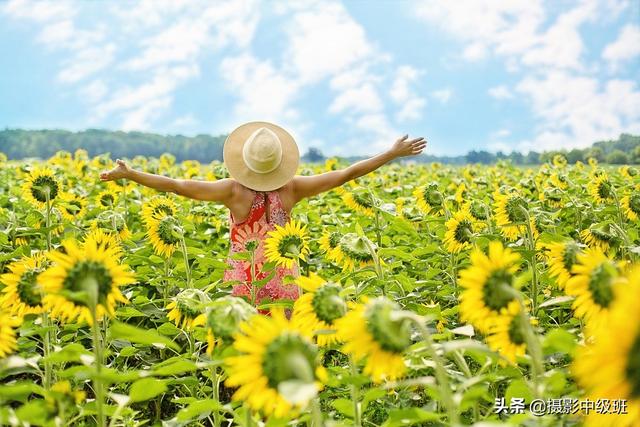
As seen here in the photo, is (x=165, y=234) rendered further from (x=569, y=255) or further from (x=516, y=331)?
(x=516, y=331)

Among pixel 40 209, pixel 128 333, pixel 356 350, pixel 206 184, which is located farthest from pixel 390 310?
pixel 40 209

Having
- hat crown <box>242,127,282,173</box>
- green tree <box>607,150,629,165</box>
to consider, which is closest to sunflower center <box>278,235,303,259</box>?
hat crown <box>242,127,282,173</box>

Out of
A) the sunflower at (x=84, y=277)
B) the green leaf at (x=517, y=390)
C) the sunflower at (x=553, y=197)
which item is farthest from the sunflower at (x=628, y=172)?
the sunflower at (x=84, y=277)

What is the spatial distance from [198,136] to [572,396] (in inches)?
1592

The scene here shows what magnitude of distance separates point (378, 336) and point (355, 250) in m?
1.31

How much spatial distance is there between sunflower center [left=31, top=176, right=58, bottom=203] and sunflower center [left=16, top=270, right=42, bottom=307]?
1844 mm

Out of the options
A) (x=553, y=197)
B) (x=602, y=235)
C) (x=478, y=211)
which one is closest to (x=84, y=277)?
(x=602, y=235)

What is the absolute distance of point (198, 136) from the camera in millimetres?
41031

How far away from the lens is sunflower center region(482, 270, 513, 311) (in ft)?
5.19

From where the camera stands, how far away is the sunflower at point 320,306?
1.77 meters

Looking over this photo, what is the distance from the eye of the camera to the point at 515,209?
3510 millimetres

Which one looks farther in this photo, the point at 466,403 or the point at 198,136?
the point at 198,136

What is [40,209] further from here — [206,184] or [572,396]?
[572,396]

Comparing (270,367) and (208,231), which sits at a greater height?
(208,231)
